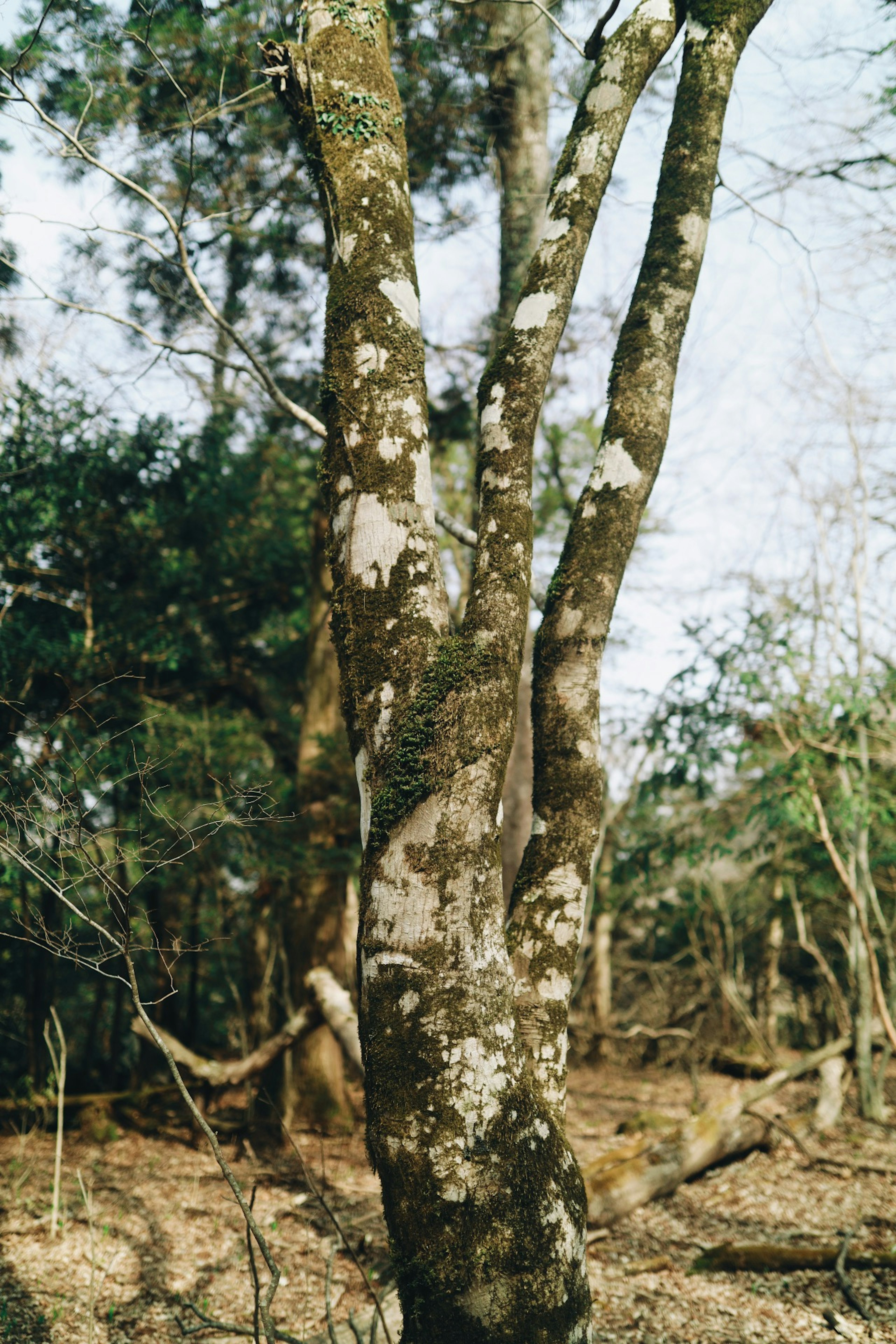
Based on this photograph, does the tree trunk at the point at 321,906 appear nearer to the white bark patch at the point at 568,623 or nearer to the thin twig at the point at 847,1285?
the thin twig at the point at 847,1285

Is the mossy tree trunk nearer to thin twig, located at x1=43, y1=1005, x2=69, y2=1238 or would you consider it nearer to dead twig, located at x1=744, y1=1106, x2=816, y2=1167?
thin twig, located at x1=43, y1=1005, x2=69, y2=1238

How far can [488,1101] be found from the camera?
164 cm

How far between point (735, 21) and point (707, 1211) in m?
6.05

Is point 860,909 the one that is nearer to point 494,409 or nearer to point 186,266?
point 494,409

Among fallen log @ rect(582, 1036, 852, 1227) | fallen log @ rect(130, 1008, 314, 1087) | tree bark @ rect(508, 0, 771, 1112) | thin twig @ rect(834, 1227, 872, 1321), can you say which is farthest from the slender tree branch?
tree bark @ rect(508, 0, 771, 1112)

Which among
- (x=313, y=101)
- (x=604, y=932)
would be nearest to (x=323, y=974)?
(x=313, y=101)

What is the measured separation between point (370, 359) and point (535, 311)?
602mm

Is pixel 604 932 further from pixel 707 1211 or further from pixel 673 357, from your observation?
pixel 673 357

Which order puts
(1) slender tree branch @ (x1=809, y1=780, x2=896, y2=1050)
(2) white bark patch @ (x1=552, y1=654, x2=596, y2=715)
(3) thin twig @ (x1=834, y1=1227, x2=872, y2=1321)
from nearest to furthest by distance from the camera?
(2) white bark patch @ (x1=552, y1=654, x2=596, y2=715) → (3) thin twig @ (x1=834, y1=1227, x2=872, y2=1321) → (1) slender tree branch @ (x1=809, y1=780, x2=896, y2=1050)

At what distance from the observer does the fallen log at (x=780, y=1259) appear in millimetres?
3824

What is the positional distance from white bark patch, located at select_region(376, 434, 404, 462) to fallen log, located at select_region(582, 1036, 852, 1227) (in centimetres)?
408

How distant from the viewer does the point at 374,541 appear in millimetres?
2041

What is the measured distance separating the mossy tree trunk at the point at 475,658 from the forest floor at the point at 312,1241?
3.58 ft

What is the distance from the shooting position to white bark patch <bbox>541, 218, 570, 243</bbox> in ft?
8.38
